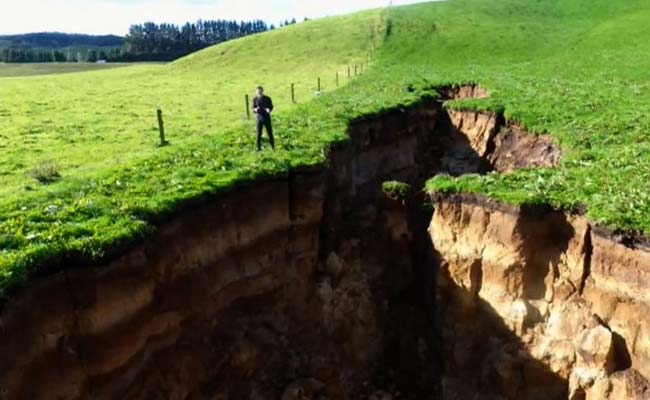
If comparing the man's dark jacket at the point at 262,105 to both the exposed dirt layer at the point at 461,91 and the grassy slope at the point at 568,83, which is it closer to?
the grassy slope at the point at 568,83

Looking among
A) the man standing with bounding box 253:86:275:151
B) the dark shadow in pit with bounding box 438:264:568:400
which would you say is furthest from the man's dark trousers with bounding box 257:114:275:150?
the dark shadow in pit with bounding box 438:264:568:400

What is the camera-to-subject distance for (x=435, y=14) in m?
85.6

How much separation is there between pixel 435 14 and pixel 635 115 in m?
65.2

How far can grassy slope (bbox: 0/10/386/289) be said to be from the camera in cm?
1229

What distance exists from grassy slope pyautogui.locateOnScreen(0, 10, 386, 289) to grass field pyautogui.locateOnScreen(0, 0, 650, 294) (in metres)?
0.06

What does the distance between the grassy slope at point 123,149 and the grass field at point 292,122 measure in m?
0.06

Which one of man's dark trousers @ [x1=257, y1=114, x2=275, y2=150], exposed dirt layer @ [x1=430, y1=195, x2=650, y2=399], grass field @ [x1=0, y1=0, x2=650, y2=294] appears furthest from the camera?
man's dark trousers @ [x1=257, y1=114, x2=275, y2=150]

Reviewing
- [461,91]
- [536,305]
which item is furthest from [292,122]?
[461,91]

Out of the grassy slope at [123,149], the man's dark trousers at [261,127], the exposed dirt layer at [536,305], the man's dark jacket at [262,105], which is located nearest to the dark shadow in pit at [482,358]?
the exposed dirt layer at [536,305]

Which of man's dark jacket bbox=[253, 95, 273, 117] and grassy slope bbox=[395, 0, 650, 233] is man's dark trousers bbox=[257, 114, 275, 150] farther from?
grassy slope bbox=[395, 0, 650, 233]

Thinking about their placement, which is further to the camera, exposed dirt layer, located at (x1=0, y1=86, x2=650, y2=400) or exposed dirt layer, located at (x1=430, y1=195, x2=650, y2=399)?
exposed dirt layer, located at (x1=430, y1=195, x2=650, y2=399)

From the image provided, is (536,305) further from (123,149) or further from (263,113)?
(123,149)

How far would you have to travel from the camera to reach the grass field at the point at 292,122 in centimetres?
1355

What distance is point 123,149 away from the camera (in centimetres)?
2648
